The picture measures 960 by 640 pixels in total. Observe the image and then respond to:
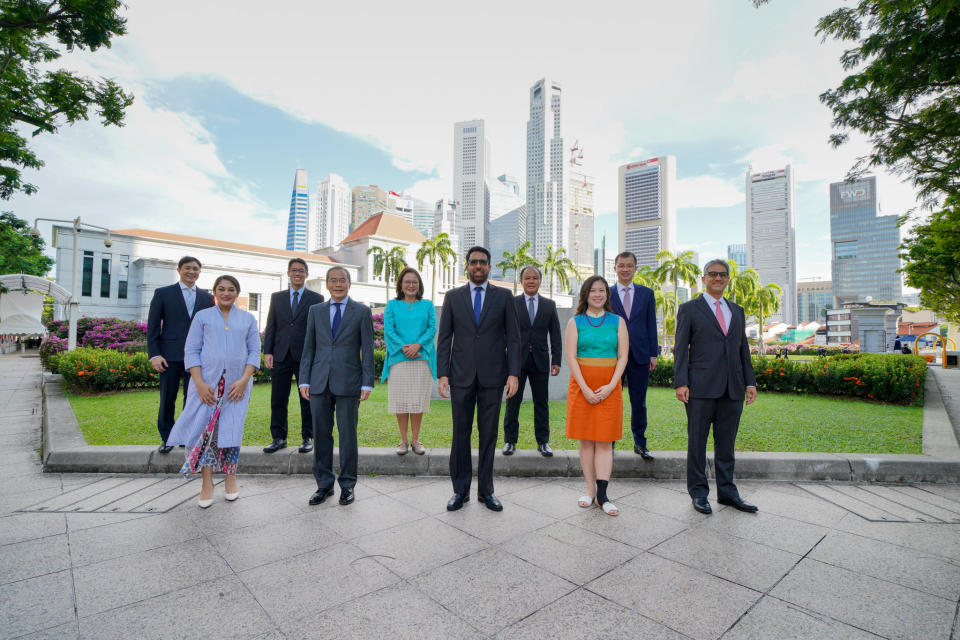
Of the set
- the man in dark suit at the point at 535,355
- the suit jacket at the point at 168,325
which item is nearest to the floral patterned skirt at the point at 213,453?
the suit jacket at the point at 168,325

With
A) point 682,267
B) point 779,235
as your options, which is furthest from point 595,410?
point 779,235

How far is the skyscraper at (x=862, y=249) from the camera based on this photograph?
484 feet

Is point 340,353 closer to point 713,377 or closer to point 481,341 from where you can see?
point 481,341

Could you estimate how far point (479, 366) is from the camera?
407cm

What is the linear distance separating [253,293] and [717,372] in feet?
163

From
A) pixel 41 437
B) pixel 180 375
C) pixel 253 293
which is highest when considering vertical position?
pixel 253 293

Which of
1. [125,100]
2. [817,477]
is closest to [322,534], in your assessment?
[817,477]

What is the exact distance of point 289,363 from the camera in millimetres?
5453

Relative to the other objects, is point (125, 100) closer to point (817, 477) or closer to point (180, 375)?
point (180, 375)

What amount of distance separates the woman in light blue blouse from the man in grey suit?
0.70 m

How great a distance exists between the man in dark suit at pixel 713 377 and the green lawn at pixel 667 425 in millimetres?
1449

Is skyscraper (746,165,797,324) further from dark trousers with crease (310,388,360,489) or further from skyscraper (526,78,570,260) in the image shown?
dark trousers with crease (310,388,360,489)

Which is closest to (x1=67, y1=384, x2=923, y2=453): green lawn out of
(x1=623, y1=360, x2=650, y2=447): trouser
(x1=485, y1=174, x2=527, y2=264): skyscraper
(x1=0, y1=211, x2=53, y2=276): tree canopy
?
(x1=623, y1=360, x2=650, y2=447): trouser

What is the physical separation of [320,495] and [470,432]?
1.48 m
